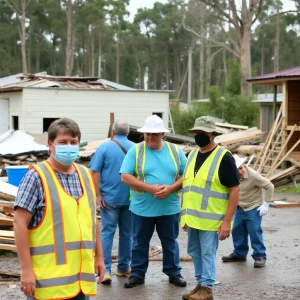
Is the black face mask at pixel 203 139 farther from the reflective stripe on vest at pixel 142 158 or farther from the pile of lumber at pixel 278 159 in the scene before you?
the pile of lumber at pixel 278 159

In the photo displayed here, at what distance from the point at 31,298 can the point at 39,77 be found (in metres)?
28.4

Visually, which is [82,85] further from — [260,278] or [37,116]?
[260,278]

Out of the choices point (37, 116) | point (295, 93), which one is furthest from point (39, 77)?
point (295, 93)

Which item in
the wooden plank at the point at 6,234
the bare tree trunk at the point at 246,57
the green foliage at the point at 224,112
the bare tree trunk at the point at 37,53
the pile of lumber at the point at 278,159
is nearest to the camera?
the wooden plank at the point at 6,234

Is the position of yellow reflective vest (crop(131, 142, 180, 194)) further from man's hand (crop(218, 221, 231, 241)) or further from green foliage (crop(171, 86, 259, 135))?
green foliage (crop(171, 86, 259, 135))

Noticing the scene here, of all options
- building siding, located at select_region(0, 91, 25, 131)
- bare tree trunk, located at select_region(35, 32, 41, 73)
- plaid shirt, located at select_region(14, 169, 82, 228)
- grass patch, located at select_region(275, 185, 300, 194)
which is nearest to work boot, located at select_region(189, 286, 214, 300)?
plaid shirt, located at select_region(14, 169, 82, 228)

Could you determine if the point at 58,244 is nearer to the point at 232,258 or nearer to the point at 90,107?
the point at 232,258

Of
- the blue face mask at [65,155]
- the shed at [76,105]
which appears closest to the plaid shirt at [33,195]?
the blue face mask at [65,155]

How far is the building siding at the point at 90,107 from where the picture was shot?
90.2 ft

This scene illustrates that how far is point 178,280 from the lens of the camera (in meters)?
7.38

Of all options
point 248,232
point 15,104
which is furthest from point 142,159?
point 15,104

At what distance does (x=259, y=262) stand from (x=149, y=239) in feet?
6.18

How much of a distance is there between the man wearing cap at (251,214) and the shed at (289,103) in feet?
37.8

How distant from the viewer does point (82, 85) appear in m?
30.3
